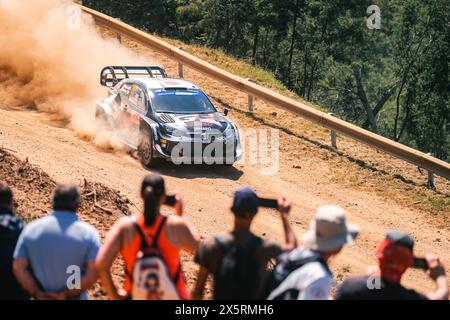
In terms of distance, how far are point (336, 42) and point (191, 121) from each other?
27.3 metres

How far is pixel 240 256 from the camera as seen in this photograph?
494 centimetres

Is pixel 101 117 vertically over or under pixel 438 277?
under

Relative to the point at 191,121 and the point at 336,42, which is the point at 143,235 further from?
the point at 336,42

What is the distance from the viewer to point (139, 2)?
40.3 m

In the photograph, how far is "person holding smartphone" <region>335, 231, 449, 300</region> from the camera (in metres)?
4.89

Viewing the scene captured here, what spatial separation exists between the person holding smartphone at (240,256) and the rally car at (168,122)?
8361 millimetres

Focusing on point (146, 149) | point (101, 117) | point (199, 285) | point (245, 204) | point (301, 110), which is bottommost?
point (146, 149)

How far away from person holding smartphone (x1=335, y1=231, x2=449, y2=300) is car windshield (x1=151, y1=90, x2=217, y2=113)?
959cm

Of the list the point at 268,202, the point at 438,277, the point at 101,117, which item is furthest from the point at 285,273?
the point at 101,117

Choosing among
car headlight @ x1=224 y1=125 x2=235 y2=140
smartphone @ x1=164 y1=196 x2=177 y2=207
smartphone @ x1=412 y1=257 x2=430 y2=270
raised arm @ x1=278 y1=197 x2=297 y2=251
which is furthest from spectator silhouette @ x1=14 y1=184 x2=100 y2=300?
car headlight @ x1=224 y1=125 x2=235 y2=140

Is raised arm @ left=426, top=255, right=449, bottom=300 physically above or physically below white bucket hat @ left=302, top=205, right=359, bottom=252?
below

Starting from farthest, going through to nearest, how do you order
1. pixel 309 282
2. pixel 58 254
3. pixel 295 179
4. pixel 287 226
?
pixel 295 179
pixel 287 226
pixel 58 254
pixel 309 282

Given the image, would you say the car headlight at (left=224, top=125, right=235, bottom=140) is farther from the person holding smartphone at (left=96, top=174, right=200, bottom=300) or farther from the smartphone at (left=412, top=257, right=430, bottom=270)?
the smartphone at (left=412, top=257, right=430, bottom=270)
